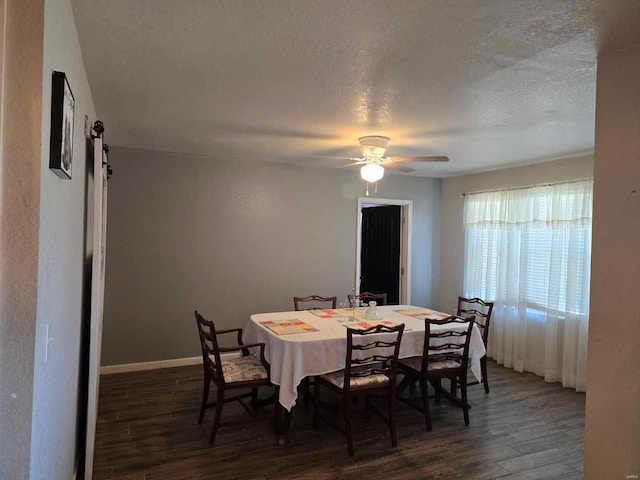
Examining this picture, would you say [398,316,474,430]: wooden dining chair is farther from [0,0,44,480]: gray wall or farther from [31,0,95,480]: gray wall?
[0,0,44,480]: gray wall

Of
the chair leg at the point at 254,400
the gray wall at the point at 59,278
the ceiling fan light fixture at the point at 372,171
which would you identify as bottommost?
the chair leg at the point at 254,400

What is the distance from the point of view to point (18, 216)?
1.16m

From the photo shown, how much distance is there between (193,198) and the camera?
478 cm

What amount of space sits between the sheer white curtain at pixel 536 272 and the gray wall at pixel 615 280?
2.51m

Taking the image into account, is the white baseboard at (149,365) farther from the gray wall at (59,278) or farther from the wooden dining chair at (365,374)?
the gray wall at (59,278)

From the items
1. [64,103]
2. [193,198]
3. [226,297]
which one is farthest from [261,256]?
[64,103]

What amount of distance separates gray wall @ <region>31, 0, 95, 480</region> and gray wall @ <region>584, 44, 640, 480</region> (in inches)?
87.8

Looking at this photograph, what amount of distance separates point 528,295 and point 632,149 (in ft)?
10.7

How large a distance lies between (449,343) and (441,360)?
0.16 m

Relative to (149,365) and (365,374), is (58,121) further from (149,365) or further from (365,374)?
(149,365)

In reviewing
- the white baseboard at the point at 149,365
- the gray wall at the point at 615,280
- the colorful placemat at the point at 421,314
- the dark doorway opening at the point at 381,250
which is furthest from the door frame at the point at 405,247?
the gray wall at the point at 615,280

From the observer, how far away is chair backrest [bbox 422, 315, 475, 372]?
339cm

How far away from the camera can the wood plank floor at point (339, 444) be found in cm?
273

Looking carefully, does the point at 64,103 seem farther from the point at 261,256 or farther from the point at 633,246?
the point at 261,256
